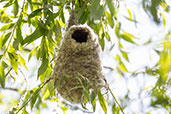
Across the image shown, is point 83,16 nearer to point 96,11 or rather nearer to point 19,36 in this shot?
point 19,36

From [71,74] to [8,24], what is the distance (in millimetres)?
722

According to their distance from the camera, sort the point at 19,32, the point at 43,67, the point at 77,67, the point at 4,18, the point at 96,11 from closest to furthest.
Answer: the point at 96,11 < the point at 77,67 < the point at 43,67 < the point at 19,32 < the point at 4,18

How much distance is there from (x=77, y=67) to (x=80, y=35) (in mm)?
262

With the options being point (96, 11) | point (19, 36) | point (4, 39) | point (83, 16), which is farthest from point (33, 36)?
point (96, 11)

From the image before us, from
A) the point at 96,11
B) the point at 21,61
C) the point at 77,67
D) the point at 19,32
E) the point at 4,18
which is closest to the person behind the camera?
the point at 96,11

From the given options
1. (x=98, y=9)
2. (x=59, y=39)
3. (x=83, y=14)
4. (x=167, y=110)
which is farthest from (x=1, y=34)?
(x=167, y=110)

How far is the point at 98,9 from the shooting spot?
148 cm

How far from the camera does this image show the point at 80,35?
2.09 meters

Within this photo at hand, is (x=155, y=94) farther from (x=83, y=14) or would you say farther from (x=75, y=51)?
(x=83, y=14)

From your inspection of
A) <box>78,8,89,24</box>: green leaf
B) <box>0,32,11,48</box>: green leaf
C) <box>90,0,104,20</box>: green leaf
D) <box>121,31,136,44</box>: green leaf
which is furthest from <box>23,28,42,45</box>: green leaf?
<box>90,0,104,20</box>: green leaf

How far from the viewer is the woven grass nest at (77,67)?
6.16ft

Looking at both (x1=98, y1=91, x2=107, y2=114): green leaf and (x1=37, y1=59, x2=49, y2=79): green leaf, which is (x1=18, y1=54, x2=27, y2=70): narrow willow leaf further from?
(x1=98, y1=91, x2=107, y2=114): green leaf

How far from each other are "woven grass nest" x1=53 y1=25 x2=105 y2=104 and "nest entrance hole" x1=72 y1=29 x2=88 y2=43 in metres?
0.02

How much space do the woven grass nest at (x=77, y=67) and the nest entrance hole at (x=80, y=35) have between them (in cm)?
2
